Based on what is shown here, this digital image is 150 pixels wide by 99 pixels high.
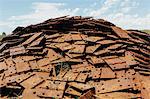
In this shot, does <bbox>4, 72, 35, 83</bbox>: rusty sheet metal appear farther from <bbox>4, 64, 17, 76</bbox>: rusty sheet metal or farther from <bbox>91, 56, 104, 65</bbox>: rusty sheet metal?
<bbox>91, 56, 104, 65</bbox>: rusty sheet metal

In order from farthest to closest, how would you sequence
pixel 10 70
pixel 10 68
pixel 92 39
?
pixel 92 39 → pixel 10 68 → pixel 10 70

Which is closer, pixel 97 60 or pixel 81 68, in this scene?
pixel 81 68

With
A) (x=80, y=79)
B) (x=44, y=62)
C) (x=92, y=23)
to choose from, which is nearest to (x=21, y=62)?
(x=44, y=62)

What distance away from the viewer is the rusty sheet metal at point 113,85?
10.1 metres

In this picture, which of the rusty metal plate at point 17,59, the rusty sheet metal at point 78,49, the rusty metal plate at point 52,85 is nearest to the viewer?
the rusty metal plate at point 52,85

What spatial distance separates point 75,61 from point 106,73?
1463 mm

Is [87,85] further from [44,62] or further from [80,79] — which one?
[44,62]

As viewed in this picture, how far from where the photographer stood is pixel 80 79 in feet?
35.2

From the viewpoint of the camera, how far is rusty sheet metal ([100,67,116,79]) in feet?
35.7

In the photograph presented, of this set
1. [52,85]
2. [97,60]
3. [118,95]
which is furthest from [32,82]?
[118,95]

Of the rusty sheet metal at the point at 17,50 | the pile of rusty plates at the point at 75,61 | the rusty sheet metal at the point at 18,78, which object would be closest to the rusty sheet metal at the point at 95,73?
the pile of rusty plates at the point at 75,61

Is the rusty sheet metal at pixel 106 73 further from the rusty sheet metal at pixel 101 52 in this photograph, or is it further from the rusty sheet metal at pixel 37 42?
the rusty sheet metal at pixel 37 42

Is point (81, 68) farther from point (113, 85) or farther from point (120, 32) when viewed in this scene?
point (120, 32)

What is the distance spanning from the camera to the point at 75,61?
11820 mm
